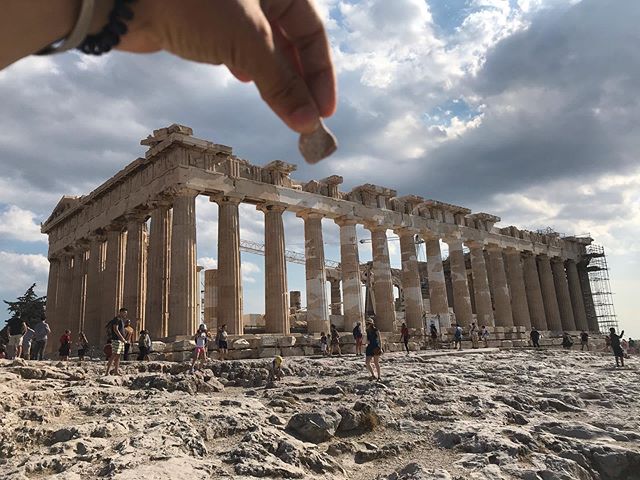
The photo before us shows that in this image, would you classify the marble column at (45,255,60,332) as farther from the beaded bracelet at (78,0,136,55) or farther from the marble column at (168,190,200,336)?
the beaded bracelet at (78,0,136,55)

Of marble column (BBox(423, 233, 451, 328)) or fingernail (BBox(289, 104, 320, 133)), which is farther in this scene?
marble column (BBox(423, 233, 451, 328))

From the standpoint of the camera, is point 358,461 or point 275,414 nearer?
point 358,461

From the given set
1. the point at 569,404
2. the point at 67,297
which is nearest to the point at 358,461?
the point at 569,404

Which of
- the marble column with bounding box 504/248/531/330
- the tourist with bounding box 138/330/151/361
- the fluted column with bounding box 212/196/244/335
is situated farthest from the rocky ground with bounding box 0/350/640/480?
the marble column with bounding box 504/248/531/330

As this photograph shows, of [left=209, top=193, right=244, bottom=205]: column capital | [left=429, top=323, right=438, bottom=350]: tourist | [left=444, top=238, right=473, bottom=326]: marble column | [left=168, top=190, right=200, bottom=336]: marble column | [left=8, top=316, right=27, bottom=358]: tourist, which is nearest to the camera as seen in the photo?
[left=8, top=316, right=27, bottom=358]: tourist

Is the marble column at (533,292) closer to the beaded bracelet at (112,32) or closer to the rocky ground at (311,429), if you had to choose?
the rocky ground at (311,429)

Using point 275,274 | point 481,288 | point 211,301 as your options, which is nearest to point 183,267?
point 275,274

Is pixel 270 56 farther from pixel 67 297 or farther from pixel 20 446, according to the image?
pixel 67 297
